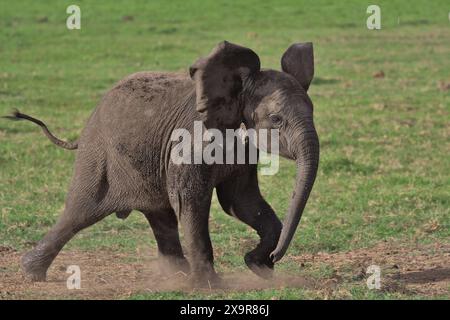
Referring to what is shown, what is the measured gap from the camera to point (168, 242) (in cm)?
852

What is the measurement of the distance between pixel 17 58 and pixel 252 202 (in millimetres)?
14039

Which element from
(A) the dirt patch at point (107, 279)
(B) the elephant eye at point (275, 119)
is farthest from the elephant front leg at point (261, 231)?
(B) the elephant eye at point (275, 119)

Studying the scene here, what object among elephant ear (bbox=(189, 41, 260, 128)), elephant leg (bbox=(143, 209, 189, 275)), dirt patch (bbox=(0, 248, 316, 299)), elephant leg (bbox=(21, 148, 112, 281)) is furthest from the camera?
elephant leg (bbox=(143, 209, 189, 275))

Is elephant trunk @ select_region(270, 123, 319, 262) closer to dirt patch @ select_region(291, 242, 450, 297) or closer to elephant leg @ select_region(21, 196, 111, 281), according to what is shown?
dirt patch @ select_region(291, 242, 450, 297)

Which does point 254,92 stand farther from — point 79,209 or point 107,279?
point 107,279

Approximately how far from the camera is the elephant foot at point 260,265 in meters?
7.96

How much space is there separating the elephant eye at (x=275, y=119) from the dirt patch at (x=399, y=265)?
1281mm

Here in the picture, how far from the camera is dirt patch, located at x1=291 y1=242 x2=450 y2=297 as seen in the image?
7.57 metres

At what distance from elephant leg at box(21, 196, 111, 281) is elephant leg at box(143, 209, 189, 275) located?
43 cm

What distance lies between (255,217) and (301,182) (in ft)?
3.70

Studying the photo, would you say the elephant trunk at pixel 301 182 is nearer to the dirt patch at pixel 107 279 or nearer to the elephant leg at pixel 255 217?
the dirt patch at pixel 107 279

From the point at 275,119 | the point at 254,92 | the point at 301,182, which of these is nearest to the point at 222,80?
the point at 254,92

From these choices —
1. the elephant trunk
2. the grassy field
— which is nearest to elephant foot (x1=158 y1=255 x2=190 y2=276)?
the grassy field
